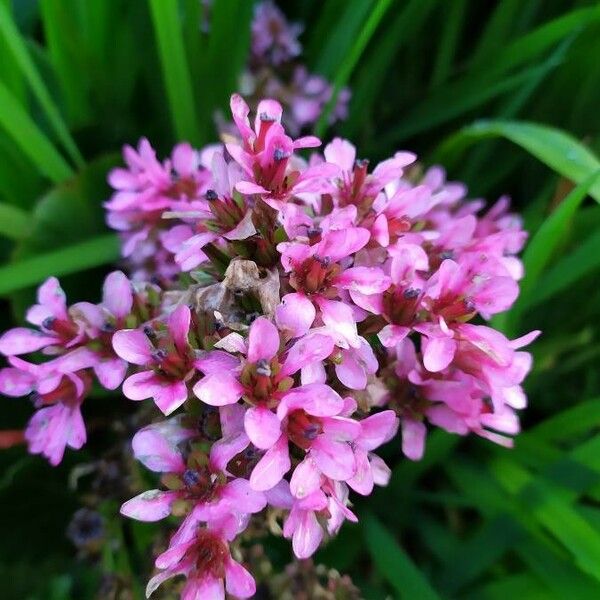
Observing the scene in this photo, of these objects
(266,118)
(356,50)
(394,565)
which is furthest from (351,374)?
(356,50)

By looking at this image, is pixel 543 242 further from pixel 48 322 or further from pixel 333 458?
pixel 48 322

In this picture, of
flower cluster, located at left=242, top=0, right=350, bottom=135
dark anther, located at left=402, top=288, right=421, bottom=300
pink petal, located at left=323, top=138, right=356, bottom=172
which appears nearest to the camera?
dark anther, located at left=402, top=288, right=421, bottom=300

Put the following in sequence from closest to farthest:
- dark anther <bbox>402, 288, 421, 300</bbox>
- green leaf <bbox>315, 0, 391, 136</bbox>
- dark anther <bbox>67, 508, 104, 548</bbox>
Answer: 1. dark anther <bbox>402, 288, 421, 300</bbox>
2. green leaf <bbox>315, 0, 391, 136</bbox>
3. dark anther <bbox>67, 508, 104, 548</bbox>

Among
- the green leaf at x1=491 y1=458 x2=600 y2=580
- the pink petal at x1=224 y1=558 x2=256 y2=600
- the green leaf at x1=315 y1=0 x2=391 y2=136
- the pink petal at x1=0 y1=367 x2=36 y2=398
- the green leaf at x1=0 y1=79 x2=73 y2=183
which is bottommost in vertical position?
the green leaf at x1=491 y1=458 x2=600 y2=580

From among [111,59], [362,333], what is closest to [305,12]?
[111,59]

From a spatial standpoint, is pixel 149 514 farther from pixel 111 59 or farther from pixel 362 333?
pixel 111 59

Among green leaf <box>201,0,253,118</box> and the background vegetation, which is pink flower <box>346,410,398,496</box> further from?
green leaf <box>201,0,253,118</box>

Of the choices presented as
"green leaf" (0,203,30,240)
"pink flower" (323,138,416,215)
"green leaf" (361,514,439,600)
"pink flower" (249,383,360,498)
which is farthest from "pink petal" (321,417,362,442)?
"green leaf" (0,203,30,240)

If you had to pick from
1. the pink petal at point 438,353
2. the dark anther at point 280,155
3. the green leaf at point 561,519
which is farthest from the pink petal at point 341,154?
the green leaf at point 561,519
